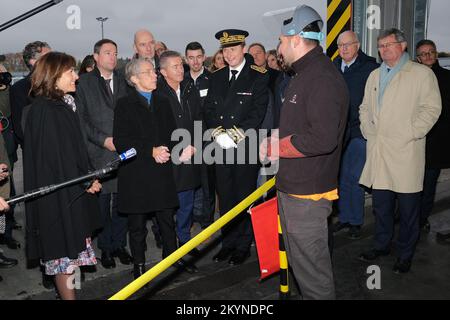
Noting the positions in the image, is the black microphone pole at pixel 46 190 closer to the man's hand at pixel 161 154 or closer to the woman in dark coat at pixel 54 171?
the woman in dark coat at pixel 54 171

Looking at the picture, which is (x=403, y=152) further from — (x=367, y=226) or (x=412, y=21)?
(x=412, y=21)

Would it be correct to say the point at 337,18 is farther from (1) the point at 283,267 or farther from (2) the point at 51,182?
(2) the point at 51,182

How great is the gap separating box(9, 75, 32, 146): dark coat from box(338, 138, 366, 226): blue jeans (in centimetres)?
364

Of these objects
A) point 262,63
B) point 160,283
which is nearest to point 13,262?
point 160,283

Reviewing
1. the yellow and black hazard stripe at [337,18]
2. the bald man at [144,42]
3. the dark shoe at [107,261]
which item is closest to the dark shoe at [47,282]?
the dark shoe at [107,261]

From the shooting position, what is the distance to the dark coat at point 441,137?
5375 millimetres

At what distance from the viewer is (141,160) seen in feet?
13.7

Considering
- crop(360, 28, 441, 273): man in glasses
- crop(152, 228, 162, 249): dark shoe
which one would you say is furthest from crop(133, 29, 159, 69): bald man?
crop(360, 28, 441, 273): man in glasses

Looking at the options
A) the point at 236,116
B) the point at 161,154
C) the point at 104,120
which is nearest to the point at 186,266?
the point at 161,154

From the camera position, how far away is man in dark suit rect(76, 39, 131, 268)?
4676mm

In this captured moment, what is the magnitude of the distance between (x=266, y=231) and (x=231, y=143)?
1.09 metres

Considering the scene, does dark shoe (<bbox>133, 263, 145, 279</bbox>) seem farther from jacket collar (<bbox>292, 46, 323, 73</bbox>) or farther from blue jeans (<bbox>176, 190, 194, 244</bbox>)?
jacket collar (<bbox>292, 46, 323, 73</bbox>)

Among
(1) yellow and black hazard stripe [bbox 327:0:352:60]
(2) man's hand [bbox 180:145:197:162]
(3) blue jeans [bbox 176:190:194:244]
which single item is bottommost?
(3) blue jeans [bbox 176:190:194:244]

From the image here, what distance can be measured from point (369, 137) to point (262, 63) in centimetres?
322
